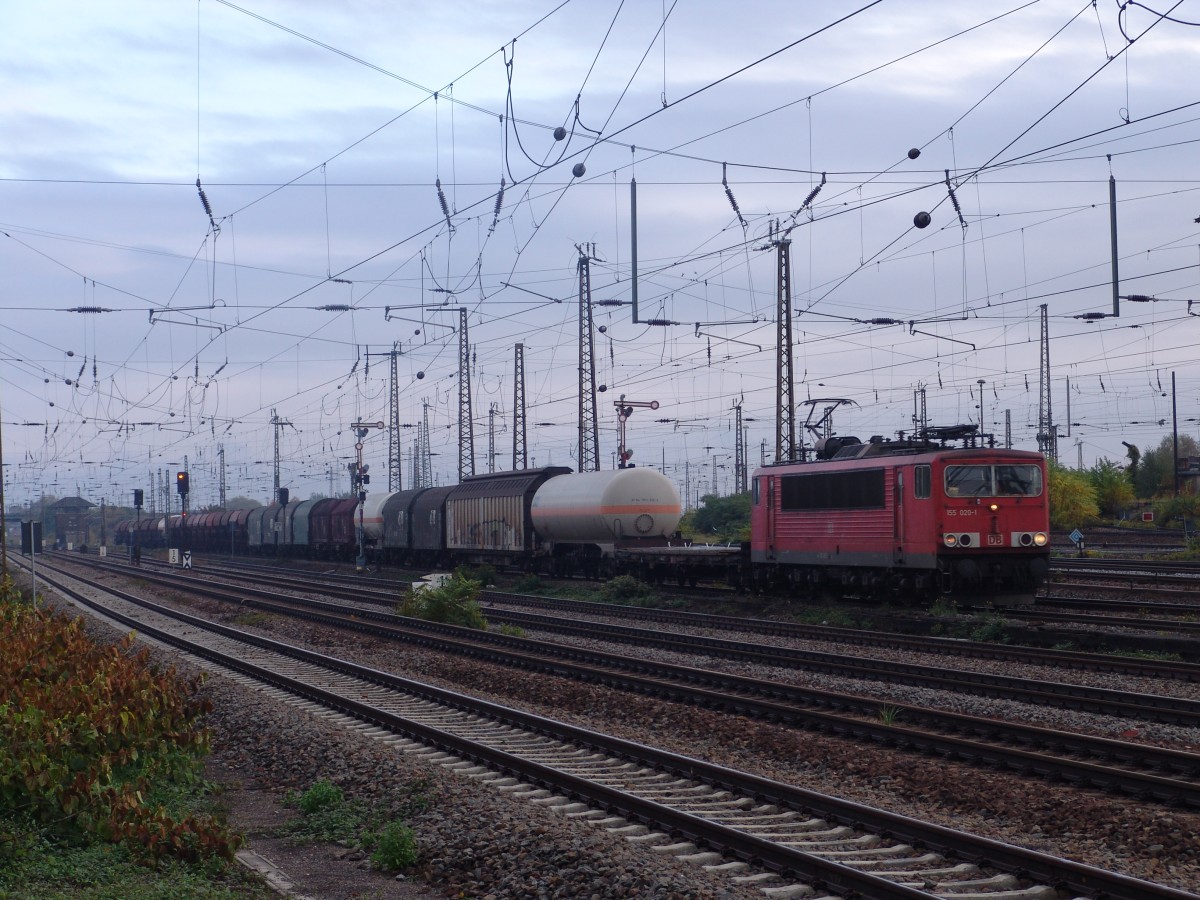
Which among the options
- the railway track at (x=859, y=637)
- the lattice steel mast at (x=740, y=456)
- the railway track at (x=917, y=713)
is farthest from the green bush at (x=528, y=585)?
the lattice steel mast at (x=740, y=456)

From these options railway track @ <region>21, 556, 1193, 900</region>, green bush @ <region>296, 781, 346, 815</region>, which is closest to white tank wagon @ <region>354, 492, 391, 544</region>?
railway track @ <region>21, 556, 1193, 900</region>

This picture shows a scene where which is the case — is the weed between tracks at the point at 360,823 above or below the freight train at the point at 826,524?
below

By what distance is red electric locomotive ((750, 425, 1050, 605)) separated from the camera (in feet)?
80.3

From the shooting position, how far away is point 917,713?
1407cm

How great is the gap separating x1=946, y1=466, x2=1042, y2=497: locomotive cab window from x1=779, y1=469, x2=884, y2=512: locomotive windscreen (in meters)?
1.89

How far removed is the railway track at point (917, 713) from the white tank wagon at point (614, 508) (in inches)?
503

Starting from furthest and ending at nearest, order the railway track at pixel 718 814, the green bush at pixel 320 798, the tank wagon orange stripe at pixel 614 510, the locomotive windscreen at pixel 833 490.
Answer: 1. the tank wagon orange stripe at pixel 614 510
2. the locomotive windscreen at pixel 833 490
3. the green bush at pixel 320 798
4. the railway track at pixel 718 814

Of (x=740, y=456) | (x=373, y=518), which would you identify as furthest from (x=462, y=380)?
(x=740, y=456)

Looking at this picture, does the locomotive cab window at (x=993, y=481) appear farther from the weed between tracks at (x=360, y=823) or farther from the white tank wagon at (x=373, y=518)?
the white tank wagon at (x=373, y=518)

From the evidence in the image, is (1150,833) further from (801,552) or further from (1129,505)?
(1129,505)

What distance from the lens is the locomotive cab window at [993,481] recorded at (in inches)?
965

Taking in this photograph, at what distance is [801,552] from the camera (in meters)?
28.9

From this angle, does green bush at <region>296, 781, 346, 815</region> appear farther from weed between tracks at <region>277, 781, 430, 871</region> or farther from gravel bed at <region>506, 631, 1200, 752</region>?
gravel bed at <region>506, 631, 1200, 752</region>

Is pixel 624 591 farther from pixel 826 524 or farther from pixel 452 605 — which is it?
pixel 826 524
